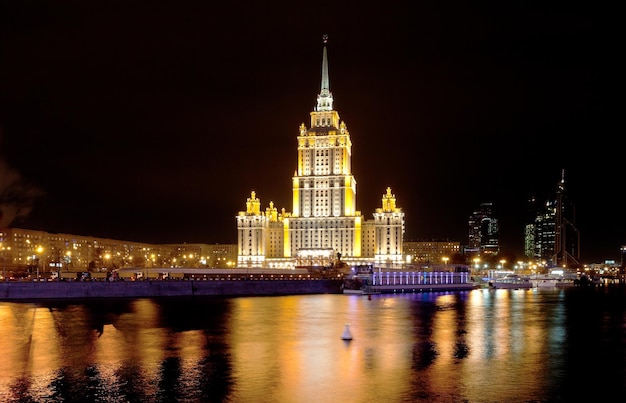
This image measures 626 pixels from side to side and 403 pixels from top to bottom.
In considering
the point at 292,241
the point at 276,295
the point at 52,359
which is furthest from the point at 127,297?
the point at 292,241

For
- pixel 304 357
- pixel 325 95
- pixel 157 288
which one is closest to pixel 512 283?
pixel 325 95

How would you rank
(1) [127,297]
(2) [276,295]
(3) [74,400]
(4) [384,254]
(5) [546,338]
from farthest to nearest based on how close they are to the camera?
(4) [384,254]
(2) [276,295]
(1) [127,297]
(5) [546,338]
(3) [74,400]

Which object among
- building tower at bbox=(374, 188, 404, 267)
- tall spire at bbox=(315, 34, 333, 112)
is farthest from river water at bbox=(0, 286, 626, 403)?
tall spire at bbox=(315, 34, 333, 112)

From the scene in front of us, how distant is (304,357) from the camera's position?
35.6m

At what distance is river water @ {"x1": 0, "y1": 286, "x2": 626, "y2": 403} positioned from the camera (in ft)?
88.0

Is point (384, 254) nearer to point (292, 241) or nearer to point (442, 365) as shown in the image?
point (292, 241)

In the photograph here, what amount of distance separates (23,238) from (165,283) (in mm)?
103431

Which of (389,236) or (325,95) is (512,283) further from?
(325,95)

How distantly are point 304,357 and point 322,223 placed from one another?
13731cm

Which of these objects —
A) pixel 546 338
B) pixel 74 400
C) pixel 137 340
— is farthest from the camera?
pixel 546 338

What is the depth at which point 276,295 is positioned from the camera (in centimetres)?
9956

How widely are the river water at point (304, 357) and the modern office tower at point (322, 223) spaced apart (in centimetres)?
10743

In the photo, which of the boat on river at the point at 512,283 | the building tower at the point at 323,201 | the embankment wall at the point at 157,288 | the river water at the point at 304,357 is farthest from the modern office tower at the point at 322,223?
the river water at the point at 304,357

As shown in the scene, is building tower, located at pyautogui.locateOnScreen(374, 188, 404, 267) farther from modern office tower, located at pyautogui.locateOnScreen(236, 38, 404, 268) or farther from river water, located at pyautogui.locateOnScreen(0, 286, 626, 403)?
river water, located at pyautogui.locateOnScreen(0, 286, 626, 403)
